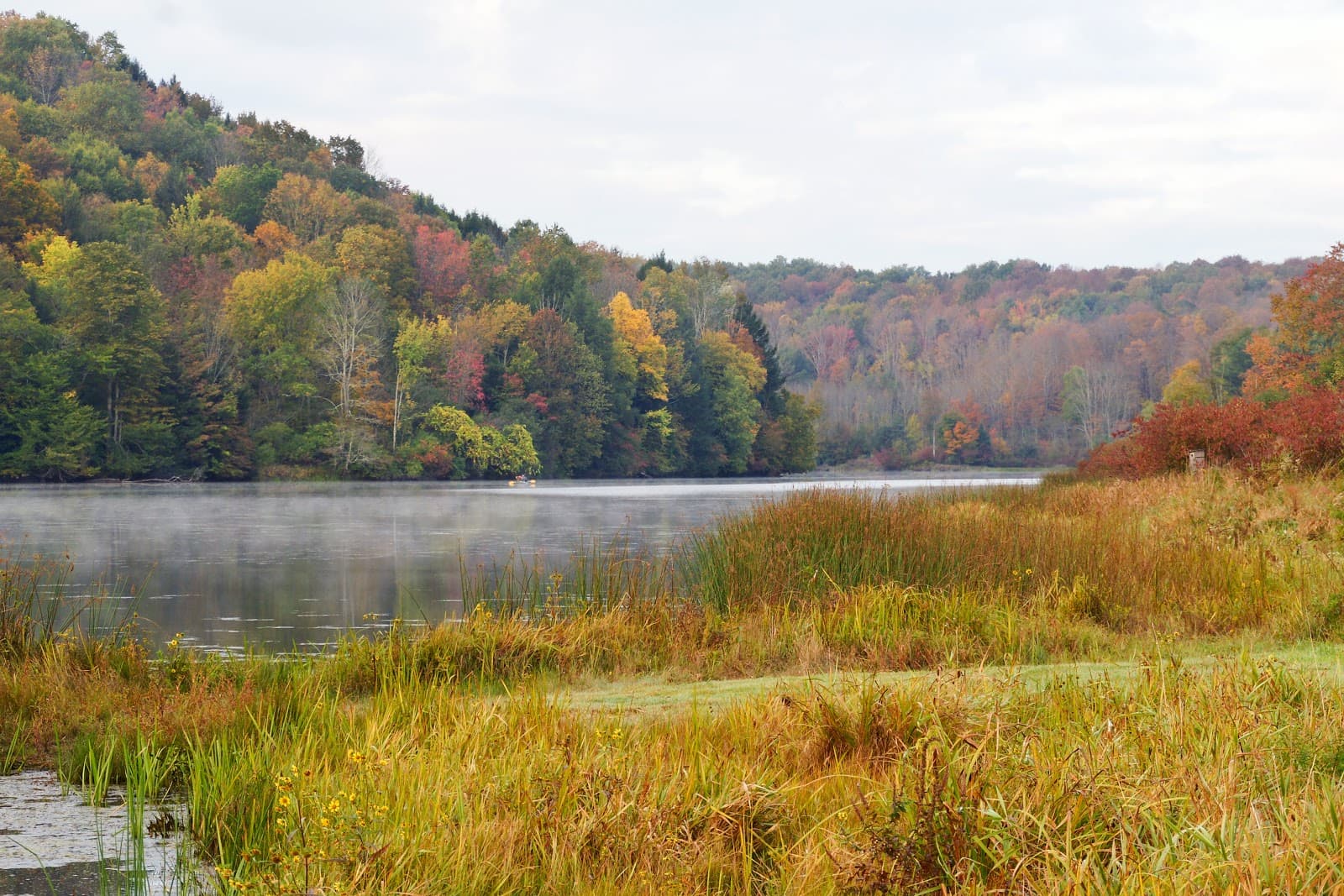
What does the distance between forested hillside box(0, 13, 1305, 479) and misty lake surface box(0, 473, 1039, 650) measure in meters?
8.50

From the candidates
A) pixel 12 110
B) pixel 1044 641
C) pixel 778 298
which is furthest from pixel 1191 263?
pixel 1044 641

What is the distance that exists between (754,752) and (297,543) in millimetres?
20704

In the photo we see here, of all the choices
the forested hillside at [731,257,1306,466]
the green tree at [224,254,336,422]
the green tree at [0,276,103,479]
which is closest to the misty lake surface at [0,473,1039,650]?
the green tree at [0,276,103,479]

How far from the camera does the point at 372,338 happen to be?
65.8 meters

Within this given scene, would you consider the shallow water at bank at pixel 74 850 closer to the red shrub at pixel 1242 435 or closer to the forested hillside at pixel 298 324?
the red shrub at pixel 1242 435

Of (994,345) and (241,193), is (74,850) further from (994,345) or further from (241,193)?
(994,345)

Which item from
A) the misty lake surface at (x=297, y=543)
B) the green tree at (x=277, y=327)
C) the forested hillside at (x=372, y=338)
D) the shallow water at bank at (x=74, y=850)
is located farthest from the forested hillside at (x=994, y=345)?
the shallow water at bank at (x=74, y=850)

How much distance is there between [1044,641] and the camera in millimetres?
10125

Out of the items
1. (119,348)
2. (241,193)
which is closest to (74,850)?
(119,348)

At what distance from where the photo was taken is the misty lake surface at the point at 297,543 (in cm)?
1482

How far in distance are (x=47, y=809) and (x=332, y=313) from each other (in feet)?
197

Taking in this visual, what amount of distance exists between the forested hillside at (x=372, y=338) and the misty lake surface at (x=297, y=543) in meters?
8.50

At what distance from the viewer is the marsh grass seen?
175 inches

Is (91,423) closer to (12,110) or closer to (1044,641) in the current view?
(12,110)
